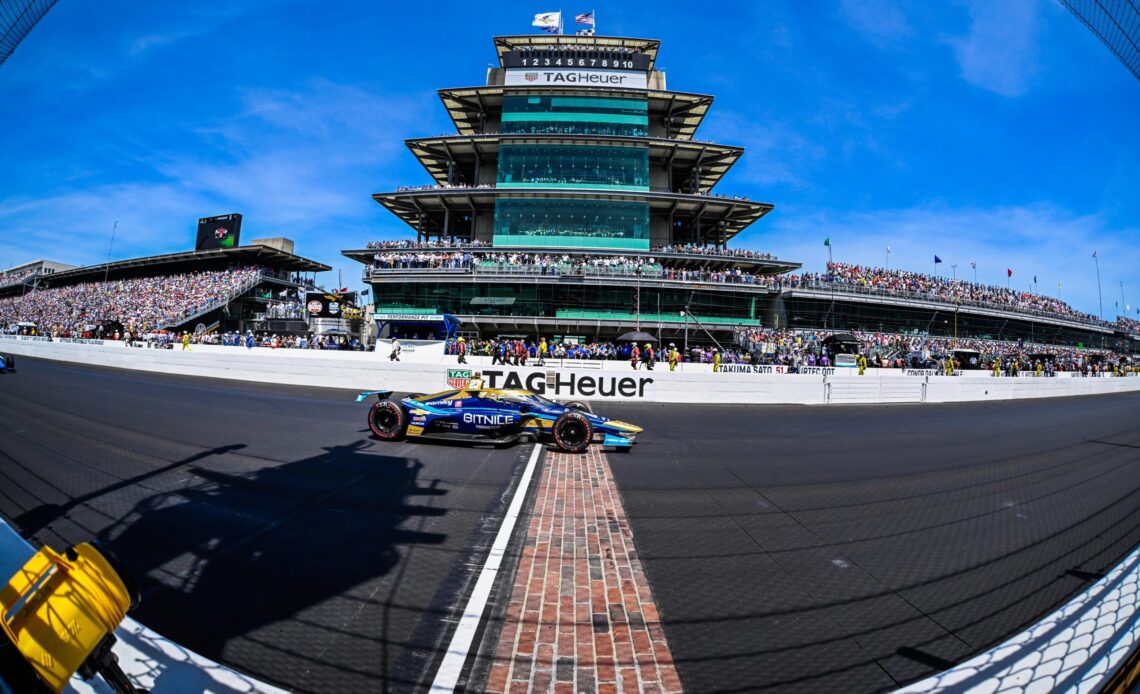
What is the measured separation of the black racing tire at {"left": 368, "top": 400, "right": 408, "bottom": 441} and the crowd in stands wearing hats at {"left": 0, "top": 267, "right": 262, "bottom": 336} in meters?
43.7

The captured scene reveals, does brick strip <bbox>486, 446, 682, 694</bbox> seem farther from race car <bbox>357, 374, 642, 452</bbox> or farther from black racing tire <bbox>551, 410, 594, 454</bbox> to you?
race car <bbox>357, 374, 642, 452</bbox>

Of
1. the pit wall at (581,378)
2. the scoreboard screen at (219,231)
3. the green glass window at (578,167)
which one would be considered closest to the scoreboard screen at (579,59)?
the green glass window at (578,167)

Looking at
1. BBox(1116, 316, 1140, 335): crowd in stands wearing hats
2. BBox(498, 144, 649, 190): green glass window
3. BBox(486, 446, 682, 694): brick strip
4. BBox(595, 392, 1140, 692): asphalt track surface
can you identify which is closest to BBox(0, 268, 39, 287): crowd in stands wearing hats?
BBox(498, 144, 649, 190): green glass window

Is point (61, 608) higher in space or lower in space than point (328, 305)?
lower

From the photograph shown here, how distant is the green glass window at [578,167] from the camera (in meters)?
40.5

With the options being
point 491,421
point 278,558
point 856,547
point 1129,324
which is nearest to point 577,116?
point 491,421

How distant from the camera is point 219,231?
58438 millimetres

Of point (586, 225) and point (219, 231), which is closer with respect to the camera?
point (586, 225)

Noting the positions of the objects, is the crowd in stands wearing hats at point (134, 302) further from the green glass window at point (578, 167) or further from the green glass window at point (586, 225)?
the green glass window at point (578, 167)

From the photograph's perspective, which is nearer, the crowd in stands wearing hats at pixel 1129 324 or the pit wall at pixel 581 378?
the pit wall at pixel 581 378

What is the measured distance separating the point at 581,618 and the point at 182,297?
192ft

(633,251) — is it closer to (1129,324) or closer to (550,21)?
(550,21)

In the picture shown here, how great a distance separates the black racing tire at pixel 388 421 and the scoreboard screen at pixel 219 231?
62996 mm

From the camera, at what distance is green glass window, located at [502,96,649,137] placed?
136 feet
